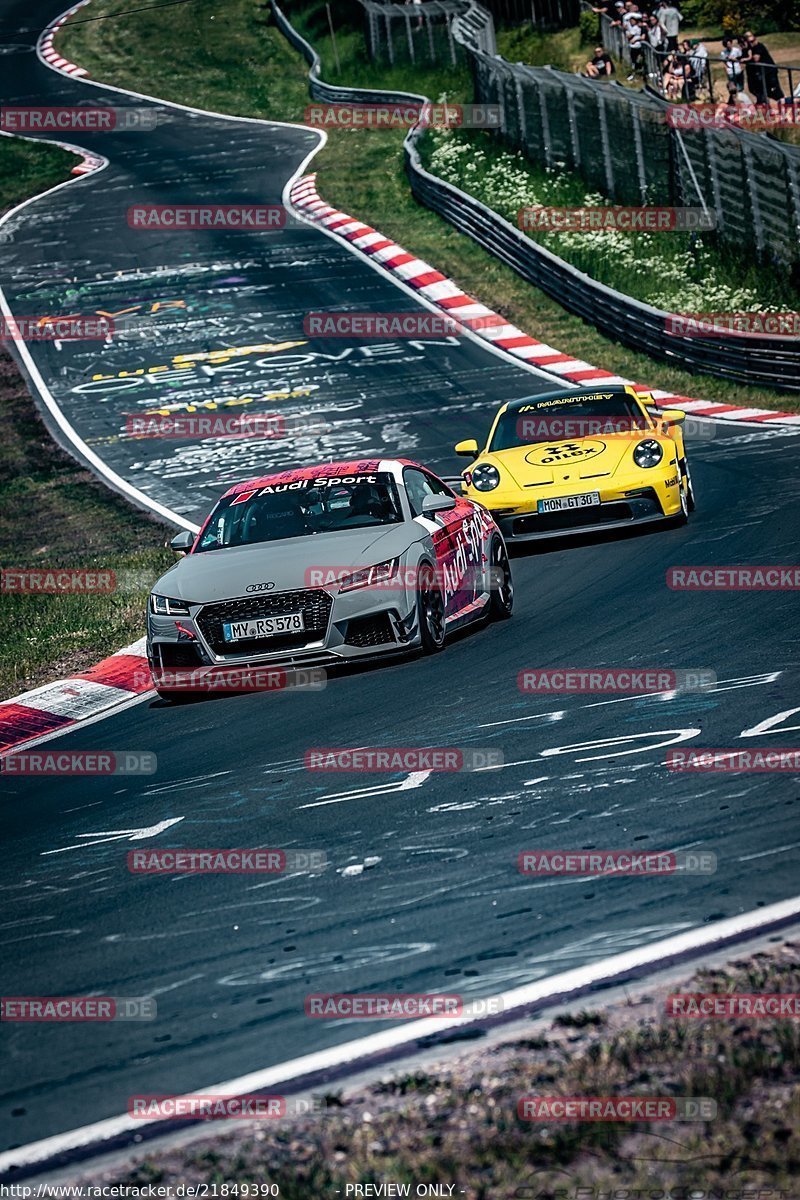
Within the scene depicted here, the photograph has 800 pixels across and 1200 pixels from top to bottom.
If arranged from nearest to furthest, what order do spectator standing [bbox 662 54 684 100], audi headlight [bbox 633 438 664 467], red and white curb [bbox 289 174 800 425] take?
audi headlight [bbox 633 438 664 467], red and white curb [bbox 289 174 800 425], spectator standing [bbox 662 54 684 100]

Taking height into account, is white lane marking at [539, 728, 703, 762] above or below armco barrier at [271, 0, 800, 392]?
above

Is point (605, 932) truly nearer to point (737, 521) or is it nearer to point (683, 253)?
point (737, 521)

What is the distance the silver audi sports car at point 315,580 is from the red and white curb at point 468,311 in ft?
32.5

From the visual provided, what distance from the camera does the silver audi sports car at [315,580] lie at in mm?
10508

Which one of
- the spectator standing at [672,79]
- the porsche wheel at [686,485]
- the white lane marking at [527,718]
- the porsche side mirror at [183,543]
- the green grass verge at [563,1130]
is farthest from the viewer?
the spectator standing at [672,79]

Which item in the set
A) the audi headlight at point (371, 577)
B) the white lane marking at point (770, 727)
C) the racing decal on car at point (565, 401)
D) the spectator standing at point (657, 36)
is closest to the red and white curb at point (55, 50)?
the spectator standing at point (657, 36)

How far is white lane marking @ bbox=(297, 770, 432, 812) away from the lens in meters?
7.70

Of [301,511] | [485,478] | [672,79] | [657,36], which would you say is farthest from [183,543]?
[657,36]

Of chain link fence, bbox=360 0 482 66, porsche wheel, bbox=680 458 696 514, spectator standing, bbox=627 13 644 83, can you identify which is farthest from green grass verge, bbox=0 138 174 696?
chain link fence, bbox=360 0 482 66

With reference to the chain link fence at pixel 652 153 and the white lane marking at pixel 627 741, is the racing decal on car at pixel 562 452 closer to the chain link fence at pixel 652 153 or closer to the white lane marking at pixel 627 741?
the white lane marking at pixel 627 741

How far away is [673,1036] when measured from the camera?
4.59m

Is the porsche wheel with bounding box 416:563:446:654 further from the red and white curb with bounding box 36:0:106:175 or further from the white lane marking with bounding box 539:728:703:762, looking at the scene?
the red and white curb with bounding box 36:0:106:175

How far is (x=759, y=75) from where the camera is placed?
88.9 ft

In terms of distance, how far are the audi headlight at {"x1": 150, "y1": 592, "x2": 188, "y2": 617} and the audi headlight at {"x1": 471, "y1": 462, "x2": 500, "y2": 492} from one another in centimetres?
453
